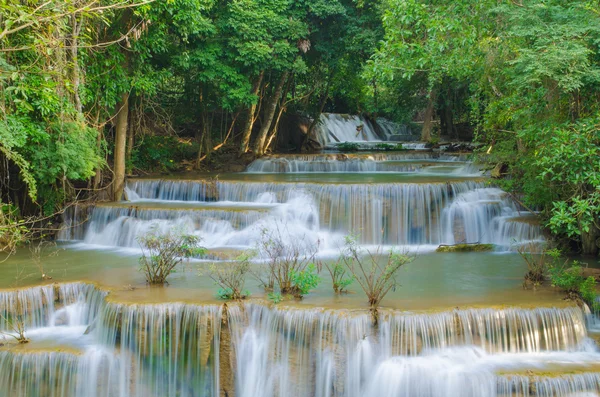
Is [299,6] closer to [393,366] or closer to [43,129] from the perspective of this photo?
[43,129]

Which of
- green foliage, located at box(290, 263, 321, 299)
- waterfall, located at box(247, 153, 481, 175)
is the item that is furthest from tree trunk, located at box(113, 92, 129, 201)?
Result: green foliage, located at box(290, 263, 321, 299)

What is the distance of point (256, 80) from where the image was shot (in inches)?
810

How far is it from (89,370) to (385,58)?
702cm

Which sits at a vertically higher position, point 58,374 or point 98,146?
point 98,146

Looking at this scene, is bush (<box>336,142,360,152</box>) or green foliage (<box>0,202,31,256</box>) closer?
green foliage (<box>0,202,31,256</box>)

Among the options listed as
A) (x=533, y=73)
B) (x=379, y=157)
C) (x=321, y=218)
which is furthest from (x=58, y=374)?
(x=379, y=157)

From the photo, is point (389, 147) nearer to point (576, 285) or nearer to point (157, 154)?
point (157, 154)

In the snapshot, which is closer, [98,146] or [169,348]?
[169,348]

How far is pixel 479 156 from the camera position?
15.2 meters

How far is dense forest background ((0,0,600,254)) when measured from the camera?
336 inches

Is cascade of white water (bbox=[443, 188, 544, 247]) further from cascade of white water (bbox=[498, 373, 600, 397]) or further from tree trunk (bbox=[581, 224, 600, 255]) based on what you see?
cascade of white water (bbox=[498, 373, 600, 397])

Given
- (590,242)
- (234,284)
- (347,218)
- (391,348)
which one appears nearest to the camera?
(391,348)

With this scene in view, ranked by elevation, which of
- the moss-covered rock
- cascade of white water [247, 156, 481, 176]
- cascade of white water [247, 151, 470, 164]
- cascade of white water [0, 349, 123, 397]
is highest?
cascade of white water [247, 151, 470, 164]

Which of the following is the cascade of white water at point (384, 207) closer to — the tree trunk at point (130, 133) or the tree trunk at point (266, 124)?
the tree trunk at point (130, 133)
